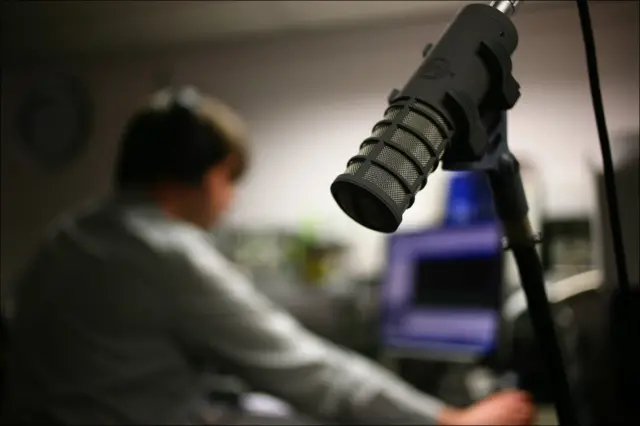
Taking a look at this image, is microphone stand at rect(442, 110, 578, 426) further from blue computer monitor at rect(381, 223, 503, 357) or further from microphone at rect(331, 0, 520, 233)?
blue computer monitor at rect(381, 223, 503, 357)

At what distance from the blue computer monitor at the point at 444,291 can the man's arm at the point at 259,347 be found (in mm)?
628

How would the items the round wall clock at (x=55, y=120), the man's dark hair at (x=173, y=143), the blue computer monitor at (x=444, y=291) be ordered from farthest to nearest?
the blue computer monitor at (x=444, y=291), the man's dark hair at (x=173, y=143), the round wall clock at (x=55, y=120)

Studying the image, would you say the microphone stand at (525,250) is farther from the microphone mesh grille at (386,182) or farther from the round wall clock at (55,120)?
the round wall clock at (55,120)

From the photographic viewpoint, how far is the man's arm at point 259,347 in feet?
3.10

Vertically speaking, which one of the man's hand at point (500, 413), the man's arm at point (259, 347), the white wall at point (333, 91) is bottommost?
the man's hand at point (500, 413)

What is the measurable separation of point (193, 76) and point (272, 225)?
3.94 feet

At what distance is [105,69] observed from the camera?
893mm

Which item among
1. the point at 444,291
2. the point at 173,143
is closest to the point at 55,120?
the point at 173,143

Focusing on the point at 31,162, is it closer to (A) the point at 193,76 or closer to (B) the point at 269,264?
(A) the point at 193,76

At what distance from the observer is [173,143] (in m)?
1.24

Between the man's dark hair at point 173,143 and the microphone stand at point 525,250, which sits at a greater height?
the man's dark hair at point 173,143

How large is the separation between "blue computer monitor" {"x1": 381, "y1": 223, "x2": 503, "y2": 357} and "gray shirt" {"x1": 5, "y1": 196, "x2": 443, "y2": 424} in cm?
63

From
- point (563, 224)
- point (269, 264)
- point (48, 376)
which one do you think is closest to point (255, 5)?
point (48, 376)

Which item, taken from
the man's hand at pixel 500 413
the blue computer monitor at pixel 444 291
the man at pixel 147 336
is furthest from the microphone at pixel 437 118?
the blue computer monitor at pixel 444 291
